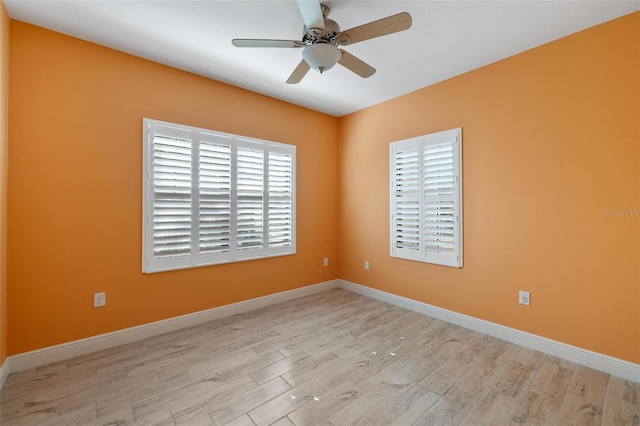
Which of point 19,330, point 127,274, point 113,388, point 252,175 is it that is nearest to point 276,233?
point 252,175

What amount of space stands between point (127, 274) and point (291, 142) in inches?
98.1

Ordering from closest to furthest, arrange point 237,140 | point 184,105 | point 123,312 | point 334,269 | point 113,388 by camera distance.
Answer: point 113,388
point 123,312
point 184,105
point 237,140
point 334,269

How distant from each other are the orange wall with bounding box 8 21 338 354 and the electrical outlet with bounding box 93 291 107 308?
0.03 meters

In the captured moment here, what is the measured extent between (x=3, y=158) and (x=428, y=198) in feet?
12.6

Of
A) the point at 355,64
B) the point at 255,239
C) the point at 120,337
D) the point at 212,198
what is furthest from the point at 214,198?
the point at 355,64

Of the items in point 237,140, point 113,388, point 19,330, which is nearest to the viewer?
point 113,388

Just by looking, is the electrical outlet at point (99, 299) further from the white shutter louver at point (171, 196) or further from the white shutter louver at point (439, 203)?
the white shutter louver at point (439, 203)

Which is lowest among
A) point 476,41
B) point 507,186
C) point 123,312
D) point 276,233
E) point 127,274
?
point 123,312

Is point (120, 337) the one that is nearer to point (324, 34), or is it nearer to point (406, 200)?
point (324, 34)

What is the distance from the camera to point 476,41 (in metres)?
2.45

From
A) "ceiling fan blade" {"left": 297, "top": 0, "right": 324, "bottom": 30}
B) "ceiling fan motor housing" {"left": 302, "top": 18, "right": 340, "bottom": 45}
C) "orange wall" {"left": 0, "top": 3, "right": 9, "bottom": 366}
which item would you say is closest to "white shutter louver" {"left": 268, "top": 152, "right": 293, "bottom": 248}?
"ceiling fan motor housing" {"left": 302, "top": 18, "right": 340, "bottom": 45}

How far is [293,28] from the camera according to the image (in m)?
2.29

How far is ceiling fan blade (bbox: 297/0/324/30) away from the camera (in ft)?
5.33

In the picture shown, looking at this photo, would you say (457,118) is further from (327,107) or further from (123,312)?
(123,312)
